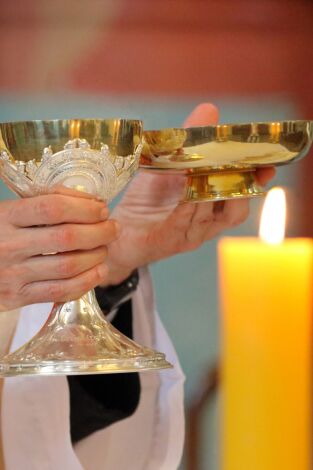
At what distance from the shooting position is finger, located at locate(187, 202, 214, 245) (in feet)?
3.02

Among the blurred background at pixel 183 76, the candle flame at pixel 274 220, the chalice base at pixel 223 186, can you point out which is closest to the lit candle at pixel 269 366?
the candle flame at pixel 274 220

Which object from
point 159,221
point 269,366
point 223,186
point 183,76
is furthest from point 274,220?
point 183,76

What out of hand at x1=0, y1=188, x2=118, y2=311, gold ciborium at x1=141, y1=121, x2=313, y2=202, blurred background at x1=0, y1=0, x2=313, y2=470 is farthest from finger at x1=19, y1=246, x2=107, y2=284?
blurred background at x1=0, y1=0, x2=313, y2=470

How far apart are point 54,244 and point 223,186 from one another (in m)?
0.18

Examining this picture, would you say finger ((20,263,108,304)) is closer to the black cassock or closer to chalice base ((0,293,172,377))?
chalice base ((0,293,172,377))

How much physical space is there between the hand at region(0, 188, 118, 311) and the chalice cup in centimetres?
2

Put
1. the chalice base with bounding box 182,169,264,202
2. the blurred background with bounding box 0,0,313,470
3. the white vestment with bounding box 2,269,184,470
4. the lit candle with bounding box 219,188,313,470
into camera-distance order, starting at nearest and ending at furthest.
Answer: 1. the lit candle with bounding box 219,188,313,470
2. the chalice base with bounding box 182,169,264,202
3. the white vestment with bounding box 2,269,184,470
4. the blurred background with bounding box 0,0,313,470

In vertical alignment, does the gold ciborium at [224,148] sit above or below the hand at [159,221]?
above

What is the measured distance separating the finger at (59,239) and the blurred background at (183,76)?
2.75ft

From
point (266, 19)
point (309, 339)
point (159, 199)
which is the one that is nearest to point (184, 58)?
point (266, 19)

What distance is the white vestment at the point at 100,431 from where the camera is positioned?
105 cm

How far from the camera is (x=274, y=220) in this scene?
20.2 inches

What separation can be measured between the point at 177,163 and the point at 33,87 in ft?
2.84

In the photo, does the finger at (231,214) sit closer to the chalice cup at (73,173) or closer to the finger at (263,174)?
the finger at (263,174)
